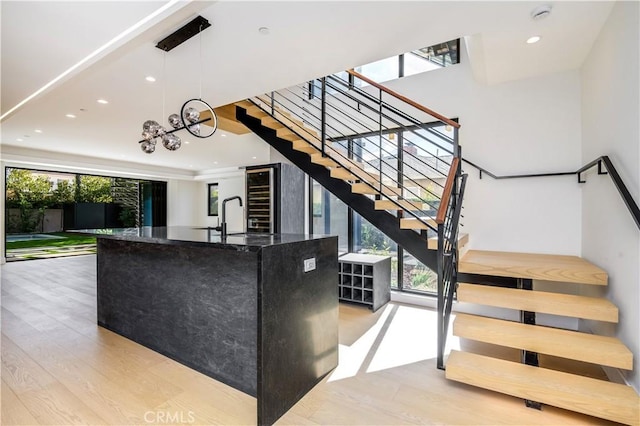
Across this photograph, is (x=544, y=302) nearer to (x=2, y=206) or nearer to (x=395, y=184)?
(x=395, y=184)

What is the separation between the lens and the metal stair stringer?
298 centimetres

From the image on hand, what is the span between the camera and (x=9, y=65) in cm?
280

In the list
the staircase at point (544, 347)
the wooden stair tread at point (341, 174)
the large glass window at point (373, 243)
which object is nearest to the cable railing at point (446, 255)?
the staircase at point (544, 347)

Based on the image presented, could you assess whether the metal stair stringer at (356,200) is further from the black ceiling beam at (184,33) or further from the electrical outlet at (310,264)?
the black ceiling beam at (184,33)

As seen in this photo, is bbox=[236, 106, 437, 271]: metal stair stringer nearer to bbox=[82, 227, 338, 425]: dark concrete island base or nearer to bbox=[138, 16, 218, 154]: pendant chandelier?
bbox=[82, 227, 338, 425]: dark concrete island base

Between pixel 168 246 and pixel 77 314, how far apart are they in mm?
2265

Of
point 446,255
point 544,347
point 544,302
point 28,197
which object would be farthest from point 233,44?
point 28,197

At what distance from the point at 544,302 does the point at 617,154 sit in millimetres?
1232

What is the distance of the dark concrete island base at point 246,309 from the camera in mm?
1927

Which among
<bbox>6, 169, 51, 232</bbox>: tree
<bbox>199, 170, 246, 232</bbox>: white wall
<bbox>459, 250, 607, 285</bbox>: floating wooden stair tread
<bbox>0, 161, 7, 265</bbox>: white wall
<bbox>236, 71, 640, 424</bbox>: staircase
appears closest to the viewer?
<bbox>236, 71, 640, 424</bbox>: staircase

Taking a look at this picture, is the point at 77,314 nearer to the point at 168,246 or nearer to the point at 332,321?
the point at 168,246

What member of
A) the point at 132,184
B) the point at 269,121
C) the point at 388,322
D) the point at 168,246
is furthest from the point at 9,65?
the point at 132,184

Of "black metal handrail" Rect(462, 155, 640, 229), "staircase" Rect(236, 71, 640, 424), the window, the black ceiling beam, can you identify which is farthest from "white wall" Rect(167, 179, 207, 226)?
"black metal handrail" Rect(462, 155, 640, 229)

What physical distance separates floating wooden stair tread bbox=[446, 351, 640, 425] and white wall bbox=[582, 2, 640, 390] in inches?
11.0
